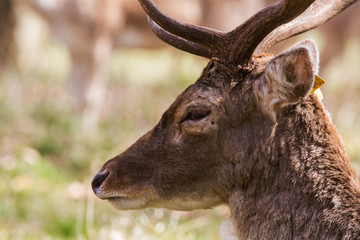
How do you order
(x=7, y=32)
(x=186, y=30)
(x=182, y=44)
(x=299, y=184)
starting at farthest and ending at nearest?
(x=7, y=32) < (x=182, y=44) < (x=186, y=30) < (x=299, y=184)

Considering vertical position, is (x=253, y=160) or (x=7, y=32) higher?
(x=7, y=32)

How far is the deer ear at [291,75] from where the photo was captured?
2789mm

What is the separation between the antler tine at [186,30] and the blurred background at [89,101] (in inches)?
64.6

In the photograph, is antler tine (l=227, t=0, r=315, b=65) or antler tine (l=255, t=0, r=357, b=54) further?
antler tine (l=255, t=0, r=357, b=54)

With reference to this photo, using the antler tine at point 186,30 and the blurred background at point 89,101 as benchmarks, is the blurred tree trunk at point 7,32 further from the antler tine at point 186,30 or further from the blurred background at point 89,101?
the antler tine at point 186,30

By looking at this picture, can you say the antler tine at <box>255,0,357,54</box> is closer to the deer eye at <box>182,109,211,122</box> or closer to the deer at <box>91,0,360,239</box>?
the deer at <box>91,0,360,239</box>

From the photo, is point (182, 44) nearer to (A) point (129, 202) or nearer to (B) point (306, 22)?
(B) point (306, 22)

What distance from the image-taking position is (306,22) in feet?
11.3

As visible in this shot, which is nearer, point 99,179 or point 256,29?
point 256,29

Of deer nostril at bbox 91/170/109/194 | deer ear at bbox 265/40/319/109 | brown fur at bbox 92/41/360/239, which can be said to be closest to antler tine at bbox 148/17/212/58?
brown fur at bbox 92/41/360/239

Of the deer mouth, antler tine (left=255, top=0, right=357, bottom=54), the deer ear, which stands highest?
antler tine (left=255, top=0, right=357, bottom=54)

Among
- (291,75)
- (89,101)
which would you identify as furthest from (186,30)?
(89,101)

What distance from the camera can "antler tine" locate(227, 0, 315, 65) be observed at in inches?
118

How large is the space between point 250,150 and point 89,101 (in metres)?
5.75
